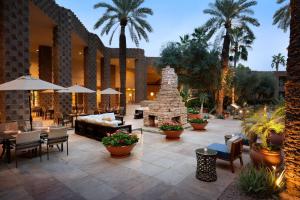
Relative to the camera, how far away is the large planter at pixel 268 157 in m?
5.04

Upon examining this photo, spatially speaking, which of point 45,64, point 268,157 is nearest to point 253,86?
point 268,157

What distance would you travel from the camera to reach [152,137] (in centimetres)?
943

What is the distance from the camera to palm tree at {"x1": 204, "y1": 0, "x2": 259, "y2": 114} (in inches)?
626

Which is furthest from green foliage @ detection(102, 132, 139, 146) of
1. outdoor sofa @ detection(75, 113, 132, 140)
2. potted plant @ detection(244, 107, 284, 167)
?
potted plant @ detection(244, 107, 284, 167)

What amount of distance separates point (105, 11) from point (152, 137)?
12.3 m

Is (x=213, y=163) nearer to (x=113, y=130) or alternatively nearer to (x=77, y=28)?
(x=113, y=130)

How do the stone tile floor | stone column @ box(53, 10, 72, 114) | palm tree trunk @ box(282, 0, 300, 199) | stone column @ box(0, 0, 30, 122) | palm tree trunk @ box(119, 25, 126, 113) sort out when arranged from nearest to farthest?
palm tree trunk @ box(282, 0, 300, 199) → the stone tile floor → stone column @ box(0, 0, 30, 122) → stone column @ box(53, 10, 72, 114) → palm tree trunk @ box(119, 25, 126, 113)

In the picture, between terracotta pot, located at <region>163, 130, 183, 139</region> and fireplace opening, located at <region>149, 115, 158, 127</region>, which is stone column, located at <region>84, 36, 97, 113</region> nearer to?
fireplace opening, located at <region>149, 115, 158, 127</region>

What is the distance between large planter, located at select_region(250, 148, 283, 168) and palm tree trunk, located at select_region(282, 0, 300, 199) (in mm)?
950

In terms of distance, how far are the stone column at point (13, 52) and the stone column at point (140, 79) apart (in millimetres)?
17719

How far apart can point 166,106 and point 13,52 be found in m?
8.05

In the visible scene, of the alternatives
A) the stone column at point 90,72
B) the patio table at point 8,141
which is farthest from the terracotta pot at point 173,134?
the stone column at point 90,72

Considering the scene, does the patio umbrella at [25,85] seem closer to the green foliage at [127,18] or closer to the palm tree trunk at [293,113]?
the palm tree trunk at [293,113]

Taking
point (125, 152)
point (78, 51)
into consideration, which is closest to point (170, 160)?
point (125, 152)
